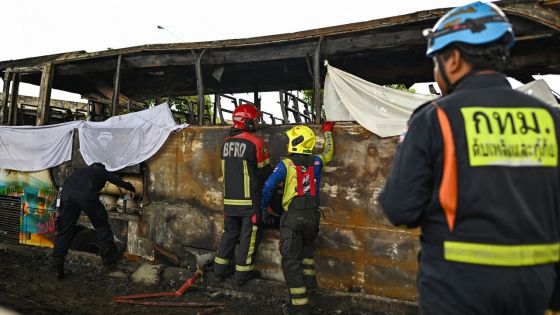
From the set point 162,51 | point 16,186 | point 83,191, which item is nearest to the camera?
point 83,191

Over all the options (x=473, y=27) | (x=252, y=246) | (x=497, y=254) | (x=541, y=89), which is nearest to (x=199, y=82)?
(x=252, y=246)

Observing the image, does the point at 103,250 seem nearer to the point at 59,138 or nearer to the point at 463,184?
the point at 59,138

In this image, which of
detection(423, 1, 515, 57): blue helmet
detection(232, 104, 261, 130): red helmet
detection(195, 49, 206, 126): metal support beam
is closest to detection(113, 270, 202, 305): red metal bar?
detection(232, 104, 261, 130): red helmet

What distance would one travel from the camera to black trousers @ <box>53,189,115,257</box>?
5.98 m

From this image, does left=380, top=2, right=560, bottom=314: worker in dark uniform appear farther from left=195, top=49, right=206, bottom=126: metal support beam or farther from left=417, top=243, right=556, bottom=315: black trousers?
left=195, top=49, right=206, bottom=126: metal support beam

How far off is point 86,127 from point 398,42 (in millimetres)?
5319

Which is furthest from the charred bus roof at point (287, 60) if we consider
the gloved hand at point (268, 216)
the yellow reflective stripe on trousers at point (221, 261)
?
the yellow reflective stripe on trousers at point (221, 261)

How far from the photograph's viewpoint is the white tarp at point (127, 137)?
612 centimetres

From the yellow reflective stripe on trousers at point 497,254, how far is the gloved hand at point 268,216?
12.1 ft

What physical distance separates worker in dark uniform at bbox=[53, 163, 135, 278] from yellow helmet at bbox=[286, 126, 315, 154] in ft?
9.93

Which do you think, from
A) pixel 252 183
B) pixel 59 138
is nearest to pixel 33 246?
pixel 59 138

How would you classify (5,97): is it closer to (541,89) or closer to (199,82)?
(199,82)

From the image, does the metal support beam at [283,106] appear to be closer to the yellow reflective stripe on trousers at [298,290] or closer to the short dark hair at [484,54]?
the yellow reflective stripe on trousers at [298,290]

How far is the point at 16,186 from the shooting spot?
294 inches
